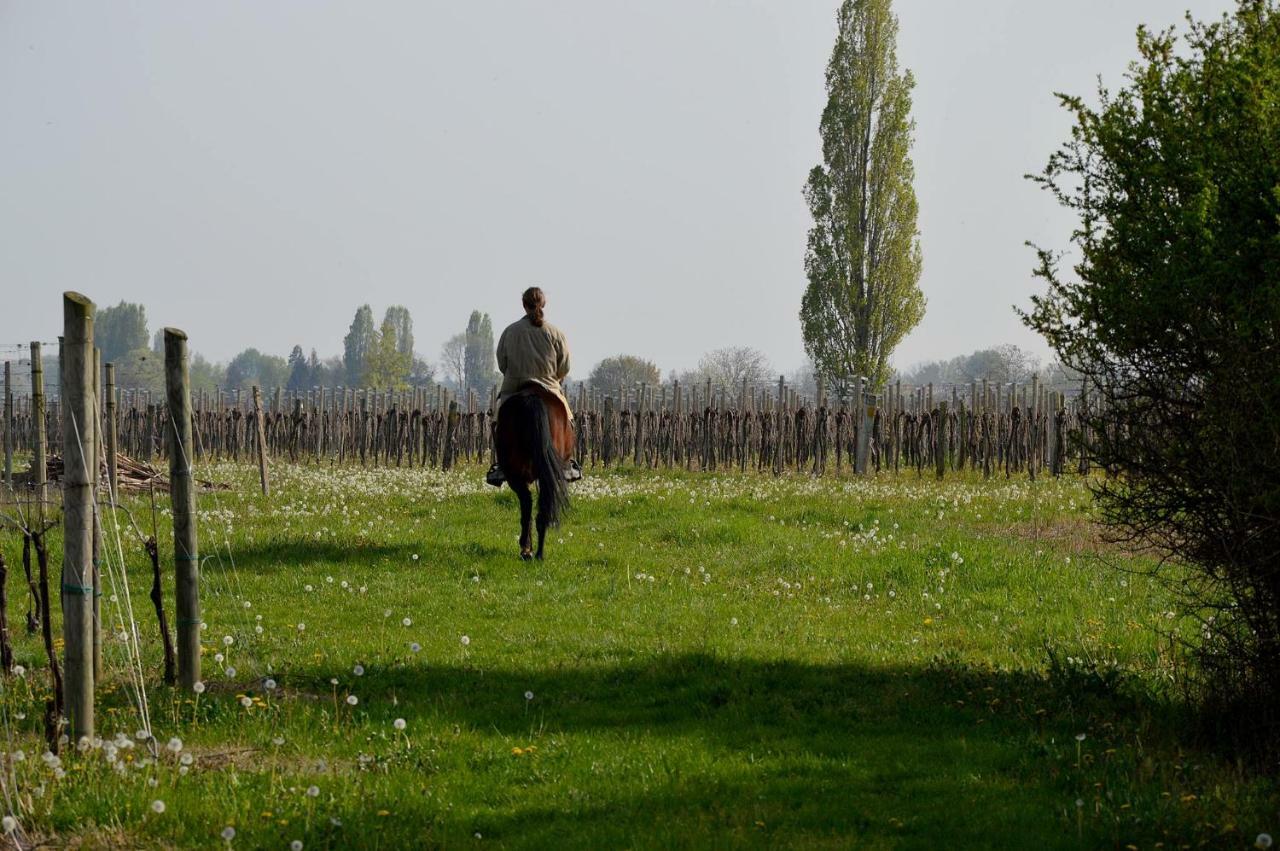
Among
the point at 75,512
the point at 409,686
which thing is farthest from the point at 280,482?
the point at 75,512

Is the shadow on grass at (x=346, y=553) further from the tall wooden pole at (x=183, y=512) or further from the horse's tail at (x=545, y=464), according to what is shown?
the tall wooden pole at (x=183, y=512)

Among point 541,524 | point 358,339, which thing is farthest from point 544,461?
point 358,339

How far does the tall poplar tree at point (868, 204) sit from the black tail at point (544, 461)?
34.8m

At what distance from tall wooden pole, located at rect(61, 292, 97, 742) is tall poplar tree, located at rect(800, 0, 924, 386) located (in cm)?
4178

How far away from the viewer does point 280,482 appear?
25.0 meters

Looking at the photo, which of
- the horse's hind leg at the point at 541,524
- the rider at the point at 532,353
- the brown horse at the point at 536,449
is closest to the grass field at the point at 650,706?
the horse's hind leg at the point at 541,524

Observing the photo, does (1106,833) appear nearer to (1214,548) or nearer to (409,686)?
(1214,548)

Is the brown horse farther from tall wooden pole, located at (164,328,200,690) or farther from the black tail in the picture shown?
tall wooden pole, located at (164,328,200,690)

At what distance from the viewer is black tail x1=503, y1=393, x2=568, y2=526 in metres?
12.6

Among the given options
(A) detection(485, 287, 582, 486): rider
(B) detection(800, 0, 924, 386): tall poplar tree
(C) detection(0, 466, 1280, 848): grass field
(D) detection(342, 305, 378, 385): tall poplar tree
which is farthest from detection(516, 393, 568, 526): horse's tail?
(D) detection(342, 305, 378, 385): tall poplar tree

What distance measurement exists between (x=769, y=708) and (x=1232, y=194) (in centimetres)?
396

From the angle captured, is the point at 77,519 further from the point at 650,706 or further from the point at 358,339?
the point at 358,339

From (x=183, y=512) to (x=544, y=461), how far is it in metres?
5.74

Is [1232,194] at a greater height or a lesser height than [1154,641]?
greater
